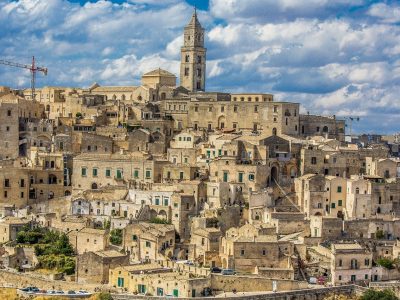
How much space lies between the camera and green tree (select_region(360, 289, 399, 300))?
5339cm

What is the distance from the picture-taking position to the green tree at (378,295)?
5339 centimetres

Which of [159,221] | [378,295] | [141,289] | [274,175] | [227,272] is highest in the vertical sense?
[274,175]

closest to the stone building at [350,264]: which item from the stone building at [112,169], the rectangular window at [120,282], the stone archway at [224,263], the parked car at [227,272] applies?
the parked car at [227,272]

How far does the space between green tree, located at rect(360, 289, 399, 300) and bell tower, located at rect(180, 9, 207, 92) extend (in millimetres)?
38962


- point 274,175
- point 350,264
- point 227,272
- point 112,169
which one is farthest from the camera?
point 112,169

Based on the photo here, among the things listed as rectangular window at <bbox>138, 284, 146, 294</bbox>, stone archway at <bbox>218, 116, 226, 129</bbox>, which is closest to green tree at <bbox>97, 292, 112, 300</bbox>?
rectangular window at <bbox>138, 284, 146, 294</bbox>

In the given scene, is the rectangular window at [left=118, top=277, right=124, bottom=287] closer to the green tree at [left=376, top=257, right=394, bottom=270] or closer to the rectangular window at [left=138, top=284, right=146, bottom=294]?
Answer: the rectangular window at [left=138, top=284, right=146, bottom=294]

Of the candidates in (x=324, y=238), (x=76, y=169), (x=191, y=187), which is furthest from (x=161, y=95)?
(x=324, y=238)

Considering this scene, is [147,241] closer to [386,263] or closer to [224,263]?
[224,263]

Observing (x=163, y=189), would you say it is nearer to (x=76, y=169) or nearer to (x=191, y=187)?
(x=191, y=187)

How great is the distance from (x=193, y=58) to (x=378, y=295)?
40.6 meters

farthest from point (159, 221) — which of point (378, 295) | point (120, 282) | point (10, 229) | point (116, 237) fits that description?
point (378, 295)

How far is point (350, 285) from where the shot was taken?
55156 millimetres

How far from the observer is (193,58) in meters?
89.0
